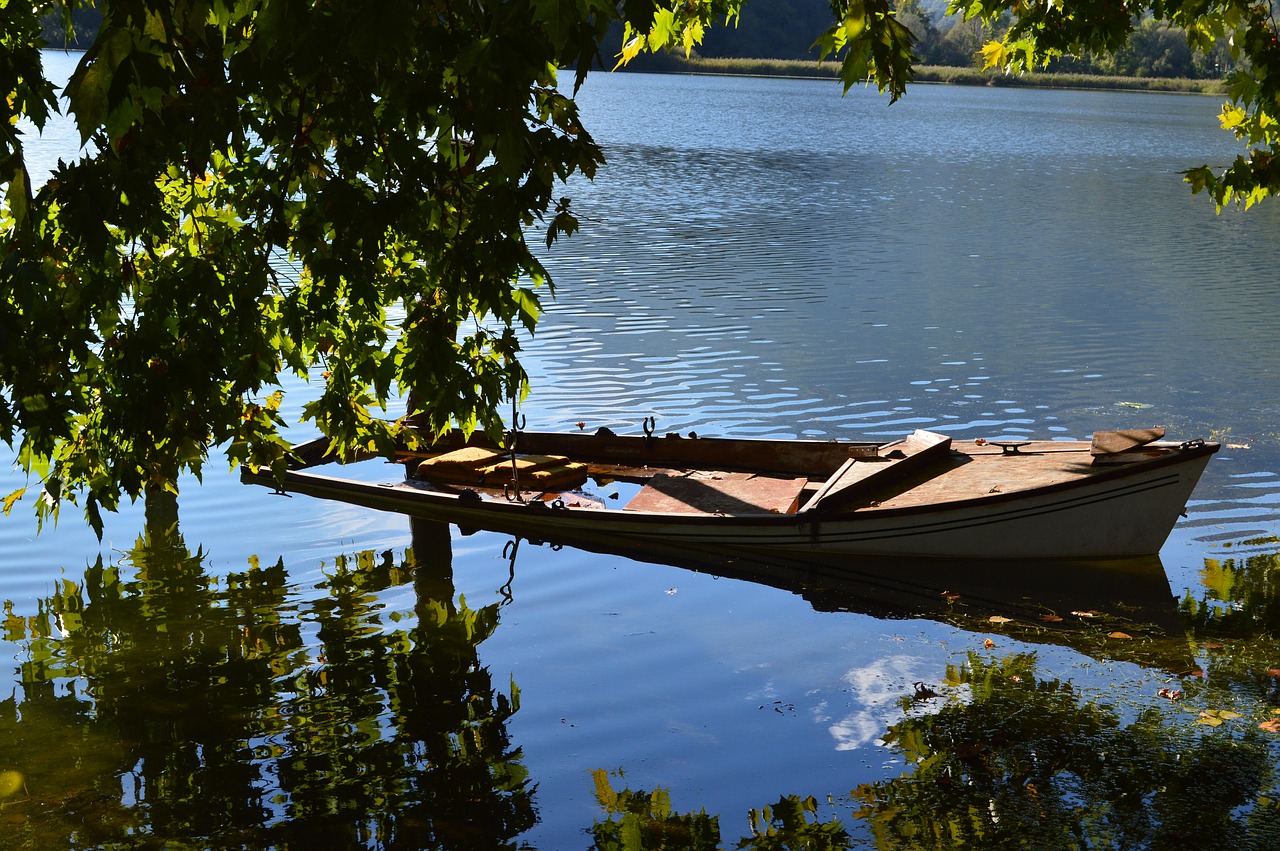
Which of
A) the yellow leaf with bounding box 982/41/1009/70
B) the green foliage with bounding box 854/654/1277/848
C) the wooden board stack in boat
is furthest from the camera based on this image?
the yellow leaf with bounding box 982/41/1009/70

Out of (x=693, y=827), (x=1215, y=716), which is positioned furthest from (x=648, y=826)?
(x=1215, y=716)

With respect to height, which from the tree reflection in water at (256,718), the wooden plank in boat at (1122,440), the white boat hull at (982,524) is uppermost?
the wooden plank in boat at (1122,440)

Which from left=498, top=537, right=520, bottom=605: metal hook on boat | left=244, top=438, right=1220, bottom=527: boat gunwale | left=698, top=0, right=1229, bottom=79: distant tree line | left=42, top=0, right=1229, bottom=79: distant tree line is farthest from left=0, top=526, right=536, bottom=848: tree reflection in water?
left=698, top=0, right=1229, bottom=79: distant tree line

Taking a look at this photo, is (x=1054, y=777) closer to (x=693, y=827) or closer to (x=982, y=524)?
(x=693, y=827)

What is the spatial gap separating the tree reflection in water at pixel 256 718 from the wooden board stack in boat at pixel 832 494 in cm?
167

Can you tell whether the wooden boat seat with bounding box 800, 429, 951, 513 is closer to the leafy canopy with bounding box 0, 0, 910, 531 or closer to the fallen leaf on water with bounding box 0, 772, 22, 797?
the leafy canopy with bounding box 0, 0, 910, 531

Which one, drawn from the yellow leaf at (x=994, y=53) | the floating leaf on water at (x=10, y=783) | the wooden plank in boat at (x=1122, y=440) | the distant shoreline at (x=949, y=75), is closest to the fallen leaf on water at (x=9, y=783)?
the floating leaf on water at (x=10, y=783)

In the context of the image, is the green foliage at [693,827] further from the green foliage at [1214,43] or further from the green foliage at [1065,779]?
the green foliage at [1214,43]

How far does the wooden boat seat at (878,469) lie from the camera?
12.9 m

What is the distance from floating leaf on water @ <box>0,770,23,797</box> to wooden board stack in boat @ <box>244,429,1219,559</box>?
17.5 ft

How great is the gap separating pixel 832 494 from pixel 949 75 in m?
131

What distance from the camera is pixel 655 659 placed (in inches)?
422

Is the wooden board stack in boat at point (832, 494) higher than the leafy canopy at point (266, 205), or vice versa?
the leafy canopy at point (266, 205)

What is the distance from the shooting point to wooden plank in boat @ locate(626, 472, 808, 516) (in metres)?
13.9
